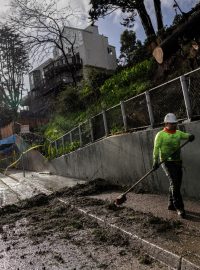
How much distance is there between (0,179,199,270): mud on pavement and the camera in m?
5.99

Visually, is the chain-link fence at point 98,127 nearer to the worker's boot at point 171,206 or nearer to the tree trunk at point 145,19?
the worker's boot at point 171,206

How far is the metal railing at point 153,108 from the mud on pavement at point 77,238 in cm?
267

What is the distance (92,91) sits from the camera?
22.9 metres

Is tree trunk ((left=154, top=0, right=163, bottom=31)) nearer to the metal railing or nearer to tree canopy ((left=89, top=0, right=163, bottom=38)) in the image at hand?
tree canopy ((left=89, top=0, right=163, bottom=38))

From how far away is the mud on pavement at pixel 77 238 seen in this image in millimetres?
5992

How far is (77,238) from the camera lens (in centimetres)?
746

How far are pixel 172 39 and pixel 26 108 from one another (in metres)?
51.2

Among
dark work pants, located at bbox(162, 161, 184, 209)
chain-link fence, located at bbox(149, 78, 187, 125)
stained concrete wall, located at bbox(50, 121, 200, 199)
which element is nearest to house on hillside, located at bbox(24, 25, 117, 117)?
stained concrete wall, located at bbox(50, 121, 200, 199)

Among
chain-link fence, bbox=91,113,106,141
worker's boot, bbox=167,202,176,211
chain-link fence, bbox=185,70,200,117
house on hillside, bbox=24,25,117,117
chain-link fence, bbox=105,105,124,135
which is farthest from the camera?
house on hillside, bbox=24,25,117,117

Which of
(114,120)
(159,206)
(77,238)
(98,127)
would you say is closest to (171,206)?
(159,206)

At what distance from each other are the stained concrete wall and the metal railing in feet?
1.27

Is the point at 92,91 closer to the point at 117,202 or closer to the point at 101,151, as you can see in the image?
the point at 101,151

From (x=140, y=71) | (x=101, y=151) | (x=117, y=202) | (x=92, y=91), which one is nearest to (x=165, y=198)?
(x=117, y=202)

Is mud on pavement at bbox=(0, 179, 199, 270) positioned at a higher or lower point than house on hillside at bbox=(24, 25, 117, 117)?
lower
